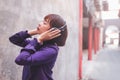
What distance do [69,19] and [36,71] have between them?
376 cm

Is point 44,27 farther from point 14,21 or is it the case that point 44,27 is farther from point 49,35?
point 14,21

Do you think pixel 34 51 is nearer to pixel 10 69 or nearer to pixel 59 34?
pixel 59 34

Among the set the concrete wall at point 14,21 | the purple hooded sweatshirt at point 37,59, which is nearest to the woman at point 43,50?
the purple hooded sweatshirt at point 37,59

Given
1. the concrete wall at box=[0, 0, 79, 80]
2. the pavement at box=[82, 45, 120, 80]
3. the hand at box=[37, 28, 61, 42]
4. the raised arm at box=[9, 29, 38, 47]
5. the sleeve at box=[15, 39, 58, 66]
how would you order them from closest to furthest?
the sleeve at box=[15, 39, 58, 66]
the hand at box=[37, 28, 61, 42]
the raised arm at box=[9, 29, 38, 47]
the concrete wall at box=[0, 0, 79, 80]
the pavement at box=[82, 45, 120, 80]

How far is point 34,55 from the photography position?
206 cm

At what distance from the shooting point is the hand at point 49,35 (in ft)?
7.03

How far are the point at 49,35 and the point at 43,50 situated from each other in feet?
0.41

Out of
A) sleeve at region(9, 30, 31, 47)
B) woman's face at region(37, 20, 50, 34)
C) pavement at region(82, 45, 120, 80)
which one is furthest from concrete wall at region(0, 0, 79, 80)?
pavement at region(82, 45, 120, 80)

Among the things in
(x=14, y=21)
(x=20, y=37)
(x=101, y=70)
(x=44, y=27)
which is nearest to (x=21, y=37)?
(x=20, y=37)

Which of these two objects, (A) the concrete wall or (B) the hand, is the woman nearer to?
(B) the hand

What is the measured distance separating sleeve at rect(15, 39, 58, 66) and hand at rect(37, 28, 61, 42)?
0.06 m

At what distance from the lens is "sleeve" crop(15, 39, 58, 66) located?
2.03 m

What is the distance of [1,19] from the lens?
262 centimetres

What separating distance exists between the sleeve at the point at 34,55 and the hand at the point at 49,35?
6 centimetres
